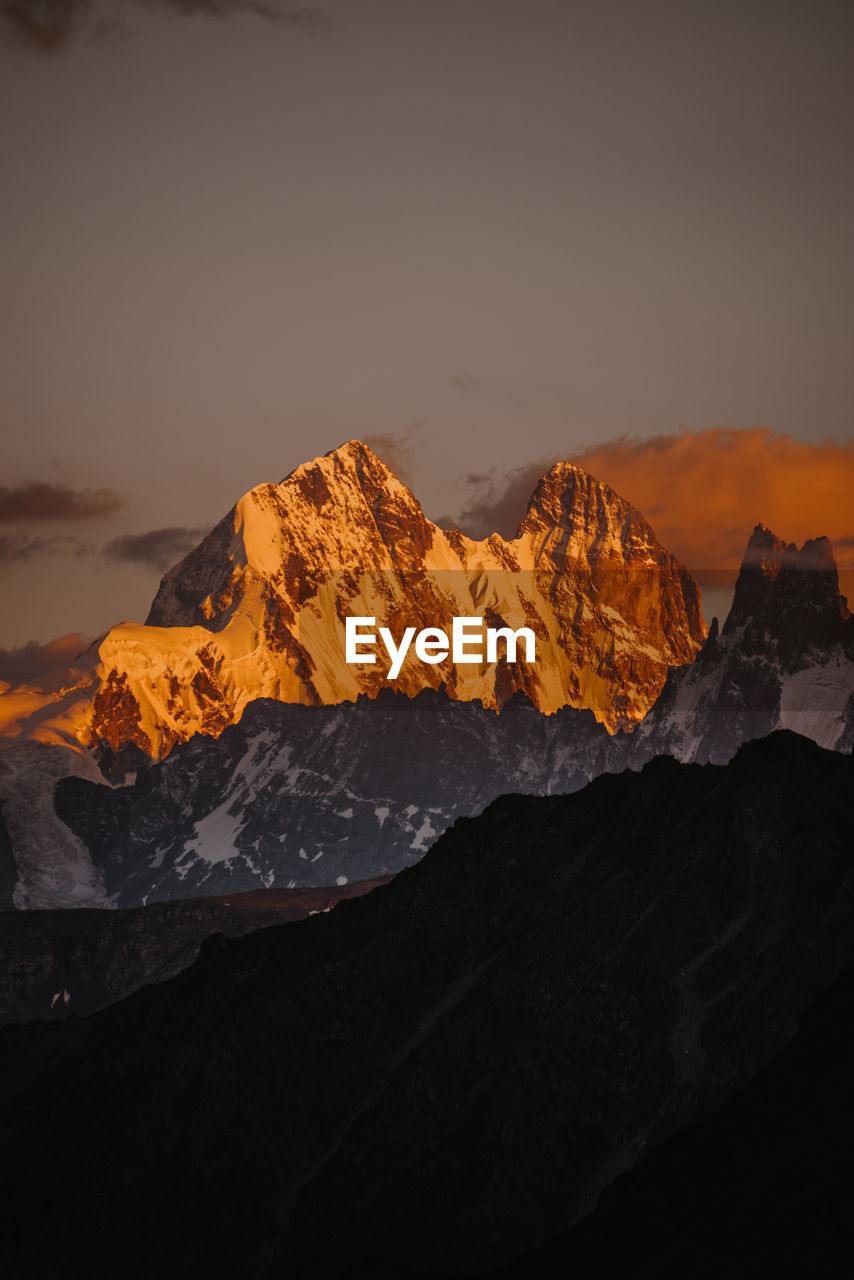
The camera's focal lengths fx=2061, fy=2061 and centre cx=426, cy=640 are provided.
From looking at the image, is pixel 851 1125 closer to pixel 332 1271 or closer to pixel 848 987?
pixel 848 987

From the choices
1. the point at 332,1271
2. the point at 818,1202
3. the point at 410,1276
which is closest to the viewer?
the point at 818,1202

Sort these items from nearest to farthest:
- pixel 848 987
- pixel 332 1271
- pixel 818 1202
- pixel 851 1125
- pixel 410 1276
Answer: pixel 818 1202, pixel 851 1125, pixel 848 987, pixel 410 1276, pixel 332 1271

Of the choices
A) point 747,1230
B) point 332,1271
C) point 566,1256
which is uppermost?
point 747,1230

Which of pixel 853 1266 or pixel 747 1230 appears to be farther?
pixel 747 1230

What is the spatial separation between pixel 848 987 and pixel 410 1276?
44.4 meters

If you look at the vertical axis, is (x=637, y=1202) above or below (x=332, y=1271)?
above

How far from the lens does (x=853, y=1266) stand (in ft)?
389

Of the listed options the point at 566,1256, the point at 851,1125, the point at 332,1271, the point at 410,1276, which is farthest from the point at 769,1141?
the point at 332,1271

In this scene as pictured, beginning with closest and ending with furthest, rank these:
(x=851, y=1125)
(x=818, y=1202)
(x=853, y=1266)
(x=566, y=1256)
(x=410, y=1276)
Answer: (x=853, y=1266)
(x=818, y=1202)
(x=851, y=1125)
(x=566, y=1256)
(x=410, y=1276)

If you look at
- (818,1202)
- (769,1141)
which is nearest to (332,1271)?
(769,1141)

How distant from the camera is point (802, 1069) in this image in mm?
151750

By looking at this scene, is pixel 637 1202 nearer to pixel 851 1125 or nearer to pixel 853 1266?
pixel 851 1125

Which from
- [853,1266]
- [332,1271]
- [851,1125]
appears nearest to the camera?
[853,1266]

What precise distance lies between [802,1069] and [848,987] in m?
9.00
